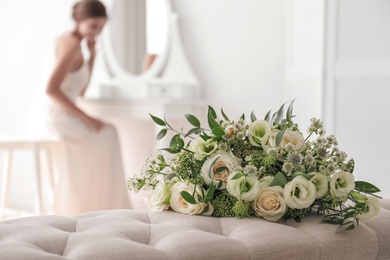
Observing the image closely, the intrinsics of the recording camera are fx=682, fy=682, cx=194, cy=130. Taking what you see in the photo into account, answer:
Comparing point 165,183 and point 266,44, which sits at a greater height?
point 266,44

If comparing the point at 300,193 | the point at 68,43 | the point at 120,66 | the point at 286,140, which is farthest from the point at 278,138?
the point at 120,66

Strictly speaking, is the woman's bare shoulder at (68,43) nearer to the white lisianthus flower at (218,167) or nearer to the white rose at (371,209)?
the white lisianthus flower at (218,167)

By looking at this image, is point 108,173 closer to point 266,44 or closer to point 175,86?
point 175,86

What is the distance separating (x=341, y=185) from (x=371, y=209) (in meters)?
0.09

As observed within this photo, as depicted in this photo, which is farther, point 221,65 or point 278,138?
point 221,65

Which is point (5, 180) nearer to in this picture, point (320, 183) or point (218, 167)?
point (218, 167)

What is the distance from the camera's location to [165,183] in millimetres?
1779

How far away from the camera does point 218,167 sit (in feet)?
5.60

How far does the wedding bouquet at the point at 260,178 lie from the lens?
165cm

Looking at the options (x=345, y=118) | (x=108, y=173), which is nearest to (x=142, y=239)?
(x=345, y=118)

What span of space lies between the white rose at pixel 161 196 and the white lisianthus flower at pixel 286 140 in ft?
0.90

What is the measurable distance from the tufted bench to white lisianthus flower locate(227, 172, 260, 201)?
0.20ft

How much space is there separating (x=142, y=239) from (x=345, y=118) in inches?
103

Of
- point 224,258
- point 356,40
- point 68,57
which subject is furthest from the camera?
point 68,57
